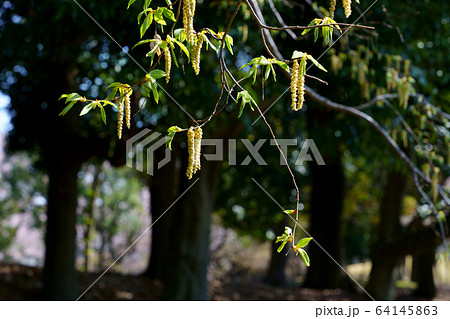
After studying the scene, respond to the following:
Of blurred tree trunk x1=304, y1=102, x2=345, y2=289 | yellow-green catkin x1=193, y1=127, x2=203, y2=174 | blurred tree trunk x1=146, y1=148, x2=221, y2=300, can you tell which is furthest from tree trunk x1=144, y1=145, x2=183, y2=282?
yellow-green catkin x1=193, y1=127, x2=203, y2=174

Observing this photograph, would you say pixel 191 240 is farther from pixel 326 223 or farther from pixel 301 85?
pixel 301 85

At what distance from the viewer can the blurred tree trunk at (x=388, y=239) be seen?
20.2ft

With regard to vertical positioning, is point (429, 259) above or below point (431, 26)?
below

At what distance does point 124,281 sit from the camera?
7.00m

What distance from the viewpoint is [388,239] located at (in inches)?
289

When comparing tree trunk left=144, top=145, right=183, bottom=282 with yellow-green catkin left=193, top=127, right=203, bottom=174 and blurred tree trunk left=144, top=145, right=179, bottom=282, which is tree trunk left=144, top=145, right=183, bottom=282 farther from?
yellow-green catkin left=193, top=127, right=203, bottom=174

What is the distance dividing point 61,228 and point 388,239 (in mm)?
4623

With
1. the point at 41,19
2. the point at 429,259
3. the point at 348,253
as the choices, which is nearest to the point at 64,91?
the point at 41,19

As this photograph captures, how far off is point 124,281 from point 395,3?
16.3ft

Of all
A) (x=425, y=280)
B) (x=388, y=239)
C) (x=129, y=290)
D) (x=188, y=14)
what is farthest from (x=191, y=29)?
(x=425, y=280)

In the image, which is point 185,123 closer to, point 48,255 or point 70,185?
point 70,185

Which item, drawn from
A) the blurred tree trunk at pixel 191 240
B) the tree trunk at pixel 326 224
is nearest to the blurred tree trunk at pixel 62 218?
the blurred tree trunk at pixel 191 240

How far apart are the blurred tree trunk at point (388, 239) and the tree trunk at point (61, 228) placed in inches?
146

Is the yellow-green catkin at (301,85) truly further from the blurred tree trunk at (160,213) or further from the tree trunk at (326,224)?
the tree trunk at (326,224)
